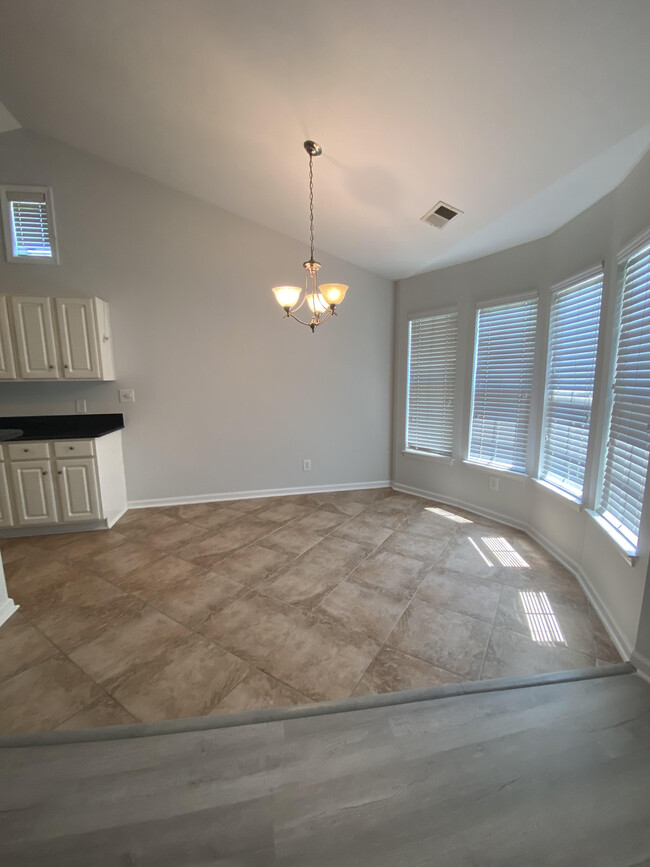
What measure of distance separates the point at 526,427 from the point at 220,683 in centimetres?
299

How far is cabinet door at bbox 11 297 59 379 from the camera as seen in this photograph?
296cm

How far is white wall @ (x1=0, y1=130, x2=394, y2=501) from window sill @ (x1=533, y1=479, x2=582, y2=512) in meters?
1.84

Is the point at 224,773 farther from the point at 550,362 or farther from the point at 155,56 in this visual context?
the point at 155,56

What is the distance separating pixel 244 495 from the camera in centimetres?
404

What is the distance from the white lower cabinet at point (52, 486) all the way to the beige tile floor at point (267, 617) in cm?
18

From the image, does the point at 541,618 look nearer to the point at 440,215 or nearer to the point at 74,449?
the point at 440,215

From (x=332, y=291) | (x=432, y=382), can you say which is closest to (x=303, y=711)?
(x=332, y=291)

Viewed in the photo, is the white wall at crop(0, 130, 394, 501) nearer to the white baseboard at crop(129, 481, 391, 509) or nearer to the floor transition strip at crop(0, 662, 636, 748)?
the white baseboard at crop(129, 481, 391, 509)

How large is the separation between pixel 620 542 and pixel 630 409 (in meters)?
0.73

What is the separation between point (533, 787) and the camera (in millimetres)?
1172

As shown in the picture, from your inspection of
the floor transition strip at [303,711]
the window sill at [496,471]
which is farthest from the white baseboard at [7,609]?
the window sill at [496,471]

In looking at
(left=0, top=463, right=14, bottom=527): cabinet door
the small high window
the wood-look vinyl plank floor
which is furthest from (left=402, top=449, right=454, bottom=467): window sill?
the small high window

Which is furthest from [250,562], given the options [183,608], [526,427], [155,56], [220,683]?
[155,56]

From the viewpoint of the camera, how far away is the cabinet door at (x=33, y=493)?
2969 millimetres
